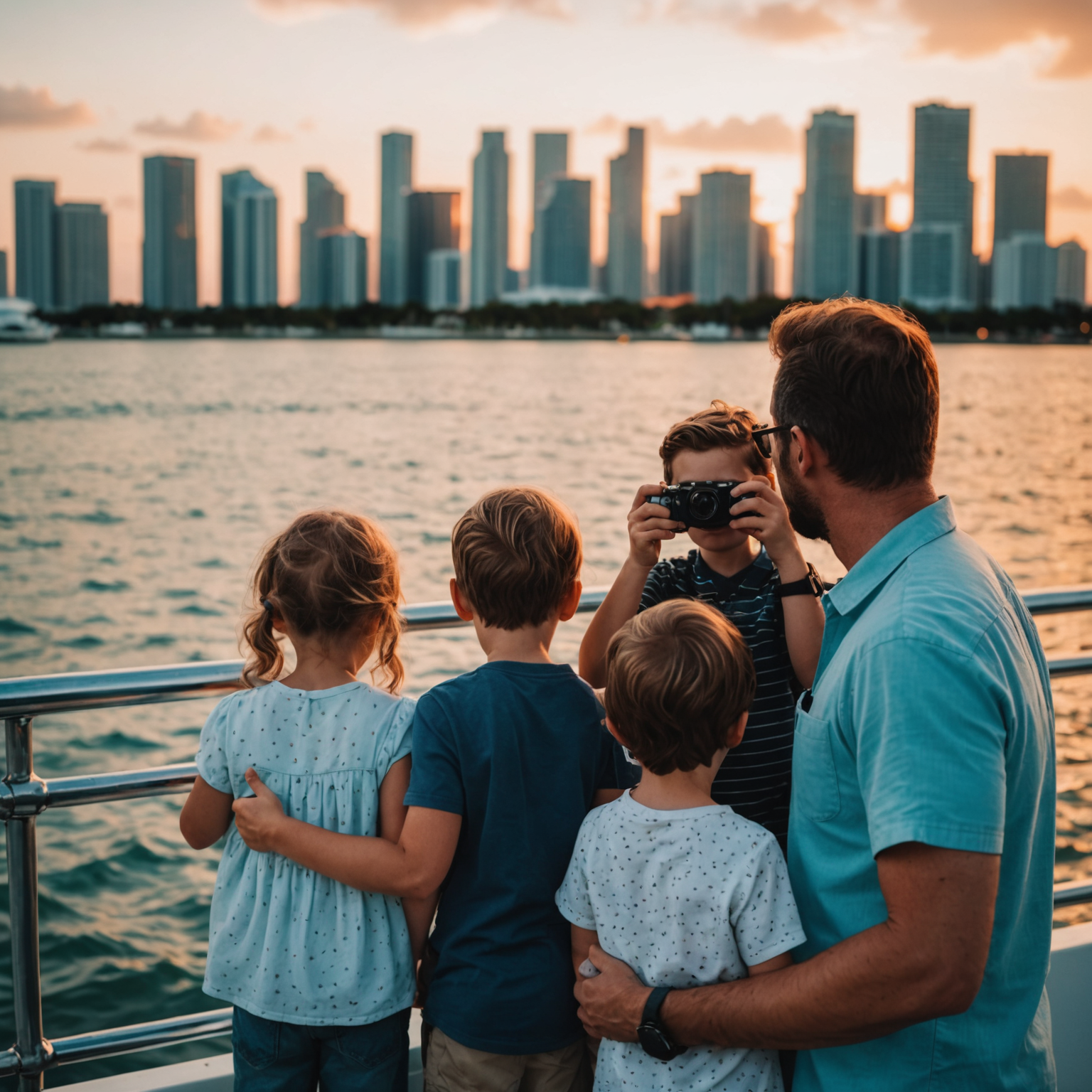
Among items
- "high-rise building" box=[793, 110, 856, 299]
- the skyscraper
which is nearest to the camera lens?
"high-rise building" box=[793, 110, 856, 299]

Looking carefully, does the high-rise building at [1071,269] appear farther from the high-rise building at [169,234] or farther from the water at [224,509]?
the high-rise building at [169,234]

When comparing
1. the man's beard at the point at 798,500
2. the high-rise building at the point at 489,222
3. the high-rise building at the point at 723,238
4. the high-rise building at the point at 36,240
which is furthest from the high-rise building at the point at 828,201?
the man's beard at the point at 798,500

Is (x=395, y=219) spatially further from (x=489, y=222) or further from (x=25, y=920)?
(x=25, y=920)

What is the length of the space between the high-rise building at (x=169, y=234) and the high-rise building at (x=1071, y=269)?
339 feet

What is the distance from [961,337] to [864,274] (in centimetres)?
1752

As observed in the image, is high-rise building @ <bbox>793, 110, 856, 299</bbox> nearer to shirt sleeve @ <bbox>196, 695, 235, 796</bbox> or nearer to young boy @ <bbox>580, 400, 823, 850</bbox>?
young boy @ <bbox>580, 400, 823, 850</bbox>

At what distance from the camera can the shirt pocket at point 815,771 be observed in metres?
1.30

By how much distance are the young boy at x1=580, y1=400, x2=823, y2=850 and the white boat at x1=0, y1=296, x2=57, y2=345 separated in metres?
111

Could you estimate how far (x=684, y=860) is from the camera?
145 cm

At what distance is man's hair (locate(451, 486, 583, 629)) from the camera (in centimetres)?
163

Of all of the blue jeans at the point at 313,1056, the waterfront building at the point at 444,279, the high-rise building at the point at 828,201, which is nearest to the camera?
the blue jeans at the point at 313,1056

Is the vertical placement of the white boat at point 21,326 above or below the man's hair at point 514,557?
above

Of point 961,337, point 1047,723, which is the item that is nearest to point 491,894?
point 1047,723

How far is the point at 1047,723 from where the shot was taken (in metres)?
1.31
